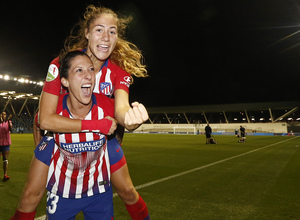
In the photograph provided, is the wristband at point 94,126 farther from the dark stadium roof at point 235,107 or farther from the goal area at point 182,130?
the dark stadium roof at point 235,107

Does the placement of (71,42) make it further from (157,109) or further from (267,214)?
(157,109)

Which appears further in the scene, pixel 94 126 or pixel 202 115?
pixel 202 115

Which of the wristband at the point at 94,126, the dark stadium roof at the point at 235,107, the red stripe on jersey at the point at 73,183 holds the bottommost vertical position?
the red stripe on jersey at the point at 73,183

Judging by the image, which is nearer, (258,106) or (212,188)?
(212,188)

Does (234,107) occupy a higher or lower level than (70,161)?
higher

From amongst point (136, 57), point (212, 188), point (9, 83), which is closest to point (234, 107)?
point (9, 83)

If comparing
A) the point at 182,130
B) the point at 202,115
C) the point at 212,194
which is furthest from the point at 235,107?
the point at 212,194

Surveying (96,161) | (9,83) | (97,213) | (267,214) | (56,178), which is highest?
(9,83)

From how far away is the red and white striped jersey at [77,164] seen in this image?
5.27 feet

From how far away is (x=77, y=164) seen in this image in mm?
1655

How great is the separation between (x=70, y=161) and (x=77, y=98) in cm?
47

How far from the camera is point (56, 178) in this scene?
5.51 ft

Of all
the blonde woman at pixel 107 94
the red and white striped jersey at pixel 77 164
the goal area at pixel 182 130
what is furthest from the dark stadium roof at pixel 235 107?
the red and white striped jersey at pixel 77 164

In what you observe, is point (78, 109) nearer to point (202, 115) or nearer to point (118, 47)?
point (118, 47)
